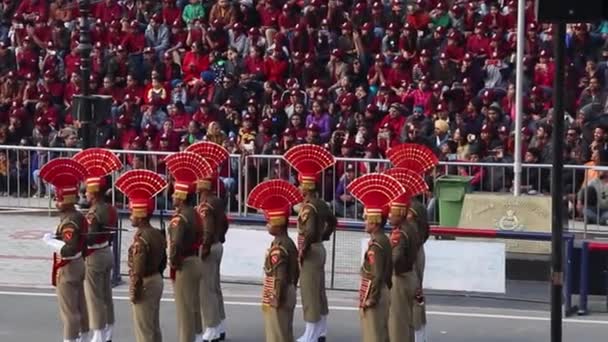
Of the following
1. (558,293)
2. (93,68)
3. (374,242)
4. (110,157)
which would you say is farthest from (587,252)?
(93,68)

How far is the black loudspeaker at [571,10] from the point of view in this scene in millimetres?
10375

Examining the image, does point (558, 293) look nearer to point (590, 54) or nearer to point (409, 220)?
point (409, 220)

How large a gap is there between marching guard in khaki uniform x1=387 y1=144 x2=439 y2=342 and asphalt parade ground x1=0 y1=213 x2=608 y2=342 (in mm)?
769

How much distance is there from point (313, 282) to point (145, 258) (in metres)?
2.34

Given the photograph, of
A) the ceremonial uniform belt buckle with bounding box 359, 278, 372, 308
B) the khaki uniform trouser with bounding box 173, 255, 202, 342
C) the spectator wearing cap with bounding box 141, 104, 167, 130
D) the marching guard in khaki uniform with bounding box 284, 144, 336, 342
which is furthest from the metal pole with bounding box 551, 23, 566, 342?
the spectator wearing cap with bounding box 141, 104, 167, 130

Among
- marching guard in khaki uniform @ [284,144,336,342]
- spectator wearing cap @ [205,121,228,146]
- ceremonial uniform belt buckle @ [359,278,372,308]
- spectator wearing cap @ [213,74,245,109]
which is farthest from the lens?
spectator wearing cap @ [213,74,245,109]

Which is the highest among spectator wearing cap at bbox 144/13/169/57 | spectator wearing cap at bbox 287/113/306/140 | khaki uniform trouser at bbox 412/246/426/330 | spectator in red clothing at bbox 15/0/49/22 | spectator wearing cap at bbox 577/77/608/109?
spectator in red clothing at bbox 15/0/49/22

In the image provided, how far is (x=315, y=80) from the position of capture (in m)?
25.1

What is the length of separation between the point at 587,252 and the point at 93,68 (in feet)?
39.3

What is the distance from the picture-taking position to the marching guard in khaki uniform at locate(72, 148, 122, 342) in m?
15.6

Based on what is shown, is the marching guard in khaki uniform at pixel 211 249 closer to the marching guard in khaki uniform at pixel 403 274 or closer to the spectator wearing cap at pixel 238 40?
the marching guard in khaki uniform at pixel 403 274

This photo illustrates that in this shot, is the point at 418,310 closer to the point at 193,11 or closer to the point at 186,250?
the point at 186,250

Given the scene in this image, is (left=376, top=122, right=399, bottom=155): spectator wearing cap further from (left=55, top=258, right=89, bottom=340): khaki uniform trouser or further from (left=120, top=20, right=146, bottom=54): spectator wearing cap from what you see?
(left=55, top=258, right=89, bottom=340): khaki uniform trouser

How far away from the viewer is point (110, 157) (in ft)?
52.5
